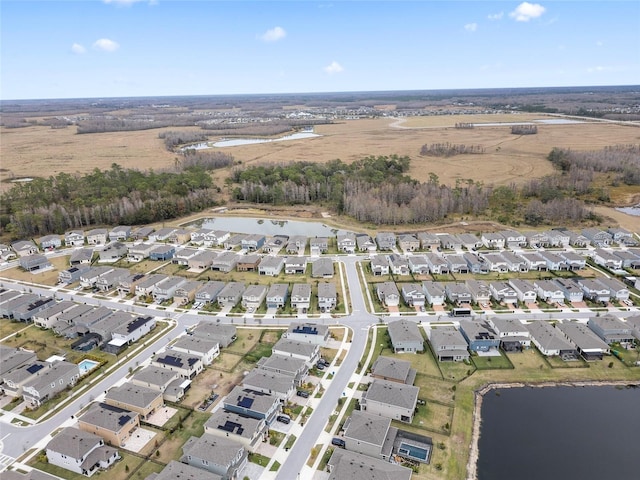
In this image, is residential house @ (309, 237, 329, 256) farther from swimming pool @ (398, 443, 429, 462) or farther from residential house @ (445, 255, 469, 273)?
swimming pool @ (398, 443, 429, 462)

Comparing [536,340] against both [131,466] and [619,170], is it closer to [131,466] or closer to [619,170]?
[131,466]

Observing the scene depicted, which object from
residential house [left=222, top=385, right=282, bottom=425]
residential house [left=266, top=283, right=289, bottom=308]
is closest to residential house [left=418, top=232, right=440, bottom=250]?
residential house [left=266, top=283, right=289, bottom=308]

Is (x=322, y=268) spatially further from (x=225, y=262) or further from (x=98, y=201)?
(x=98, y=201)

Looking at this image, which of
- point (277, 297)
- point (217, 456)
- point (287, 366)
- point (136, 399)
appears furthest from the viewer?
point (277, 297)

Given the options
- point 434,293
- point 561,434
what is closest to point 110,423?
point 561,434

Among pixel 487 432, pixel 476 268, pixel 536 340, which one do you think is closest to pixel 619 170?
pixel 476 268
